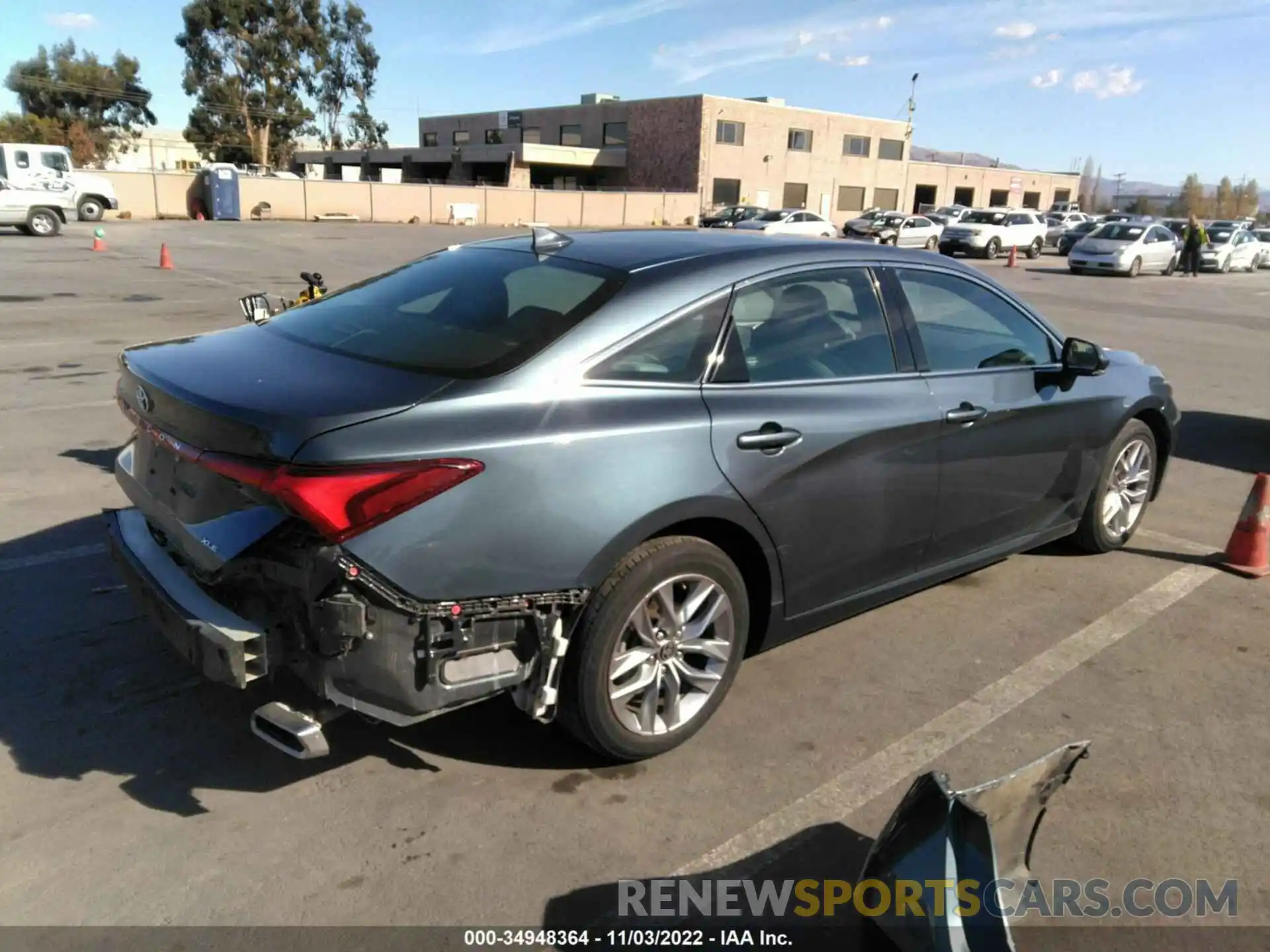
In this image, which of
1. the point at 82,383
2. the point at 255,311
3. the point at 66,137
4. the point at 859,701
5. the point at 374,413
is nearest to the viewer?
the point at 374,413

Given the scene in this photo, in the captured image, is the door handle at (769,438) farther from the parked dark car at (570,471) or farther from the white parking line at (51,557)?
the white parking line at (51,557)

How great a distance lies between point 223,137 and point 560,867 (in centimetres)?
7638

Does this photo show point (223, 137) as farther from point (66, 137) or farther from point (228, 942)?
point (228, 942)

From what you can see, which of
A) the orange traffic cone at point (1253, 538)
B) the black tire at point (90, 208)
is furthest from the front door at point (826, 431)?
the black tire at point (90, 208)

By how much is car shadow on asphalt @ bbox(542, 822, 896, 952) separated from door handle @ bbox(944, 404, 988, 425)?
1.88 meters

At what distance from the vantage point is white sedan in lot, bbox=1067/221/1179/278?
29.2 metres

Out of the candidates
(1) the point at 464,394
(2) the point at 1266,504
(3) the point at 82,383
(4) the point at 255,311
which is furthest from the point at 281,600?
(3) the point at 82,383

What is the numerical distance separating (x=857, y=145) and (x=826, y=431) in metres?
72.4

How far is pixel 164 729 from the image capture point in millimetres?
3379

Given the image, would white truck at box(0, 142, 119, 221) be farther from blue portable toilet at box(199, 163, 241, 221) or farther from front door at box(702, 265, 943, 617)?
front door at box(702, 265, 943, 617)

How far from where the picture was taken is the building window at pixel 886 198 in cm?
7256

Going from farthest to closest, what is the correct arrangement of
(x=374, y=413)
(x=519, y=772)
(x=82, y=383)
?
(x=82, y=383)
(x=519, y=772)
(x=374, y=413)

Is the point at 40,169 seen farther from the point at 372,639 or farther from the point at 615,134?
the point at 615,134

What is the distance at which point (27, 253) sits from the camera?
22.0 m
